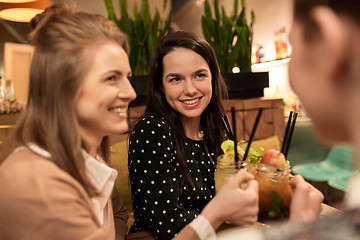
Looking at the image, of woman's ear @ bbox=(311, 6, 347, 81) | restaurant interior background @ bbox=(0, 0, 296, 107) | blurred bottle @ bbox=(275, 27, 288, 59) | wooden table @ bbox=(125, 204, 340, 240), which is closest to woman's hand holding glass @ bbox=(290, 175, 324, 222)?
wooden table @ bbox=(125, 204, 340, 240)

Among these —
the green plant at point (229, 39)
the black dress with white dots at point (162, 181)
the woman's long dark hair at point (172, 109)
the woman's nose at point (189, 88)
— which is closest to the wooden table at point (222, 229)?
the black dress with white dots at point (162, 181)

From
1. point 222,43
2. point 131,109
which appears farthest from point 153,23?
point 131,109

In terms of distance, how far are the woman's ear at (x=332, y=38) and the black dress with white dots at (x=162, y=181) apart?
3.02ft

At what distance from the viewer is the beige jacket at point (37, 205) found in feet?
2.51

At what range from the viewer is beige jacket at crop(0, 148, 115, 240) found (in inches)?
30.2

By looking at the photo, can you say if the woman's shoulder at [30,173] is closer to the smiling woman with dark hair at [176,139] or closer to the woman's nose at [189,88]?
the smiling woman with dark hair at [176,139]

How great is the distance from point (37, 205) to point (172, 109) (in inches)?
37.9

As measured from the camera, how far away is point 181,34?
5.16ft

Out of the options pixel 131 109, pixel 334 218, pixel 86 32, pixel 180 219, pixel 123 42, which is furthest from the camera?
pixel 131 109

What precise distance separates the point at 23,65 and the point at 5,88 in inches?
54.5

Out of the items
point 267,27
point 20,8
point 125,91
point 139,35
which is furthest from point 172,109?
point 267,27

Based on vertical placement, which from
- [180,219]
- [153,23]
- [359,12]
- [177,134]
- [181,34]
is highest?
[153,23]

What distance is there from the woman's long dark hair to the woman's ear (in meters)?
1.01

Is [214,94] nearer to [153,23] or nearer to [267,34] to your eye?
[153,23]
